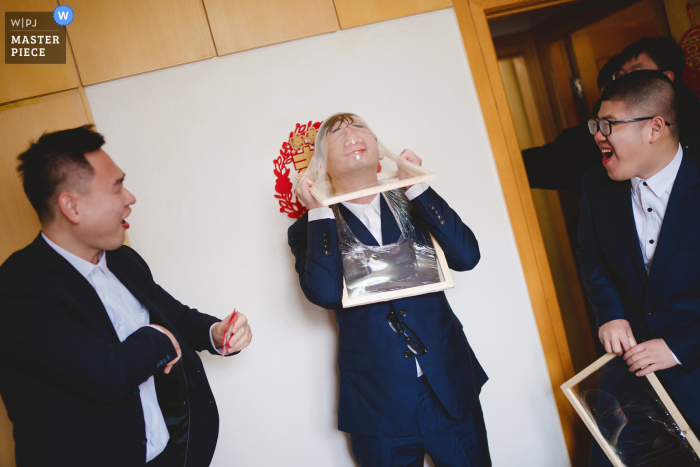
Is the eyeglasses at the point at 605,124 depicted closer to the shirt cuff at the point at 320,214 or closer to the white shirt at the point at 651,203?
the white shirt at the point at 651,203

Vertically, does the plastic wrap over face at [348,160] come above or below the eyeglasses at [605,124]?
above

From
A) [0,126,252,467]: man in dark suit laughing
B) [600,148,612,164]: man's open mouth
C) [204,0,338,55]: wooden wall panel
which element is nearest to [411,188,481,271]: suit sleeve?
[600,148,612,164]: man's open mouth

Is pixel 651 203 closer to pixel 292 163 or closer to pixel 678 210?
pixel 678 210

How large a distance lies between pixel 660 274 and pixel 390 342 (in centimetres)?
104

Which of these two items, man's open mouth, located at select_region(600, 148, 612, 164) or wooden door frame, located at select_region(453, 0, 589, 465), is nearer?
man's open mouth, located at select_region(600, 148, 612, 164)

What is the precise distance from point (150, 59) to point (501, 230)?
6.49 feet

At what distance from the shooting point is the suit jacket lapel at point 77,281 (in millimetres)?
1350

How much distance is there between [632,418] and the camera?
72.0 inches

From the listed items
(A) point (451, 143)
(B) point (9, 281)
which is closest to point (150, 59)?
(B) point (9, 281)

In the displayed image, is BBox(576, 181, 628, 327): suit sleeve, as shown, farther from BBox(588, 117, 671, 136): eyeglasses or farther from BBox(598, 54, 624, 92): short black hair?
BBox(598, 54, 624, 92): short black hair

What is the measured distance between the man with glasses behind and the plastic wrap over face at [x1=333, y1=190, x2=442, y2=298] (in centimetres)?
3

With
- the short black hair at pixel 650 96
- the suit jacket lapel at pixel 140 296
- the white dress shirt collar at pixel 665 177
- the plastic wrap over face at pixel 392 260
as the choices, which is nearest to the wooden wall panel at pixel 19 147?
the suit jacket lapel at pixel 140 296

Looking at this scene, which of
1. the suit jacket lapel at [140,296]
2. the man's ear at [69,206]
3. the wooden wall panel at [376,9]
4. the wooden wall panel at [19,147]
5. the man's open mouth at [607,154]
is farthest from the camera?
the wooden wall panel at [376,9]

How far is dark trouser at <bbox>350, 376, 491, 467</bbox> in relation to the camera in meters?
1.77
